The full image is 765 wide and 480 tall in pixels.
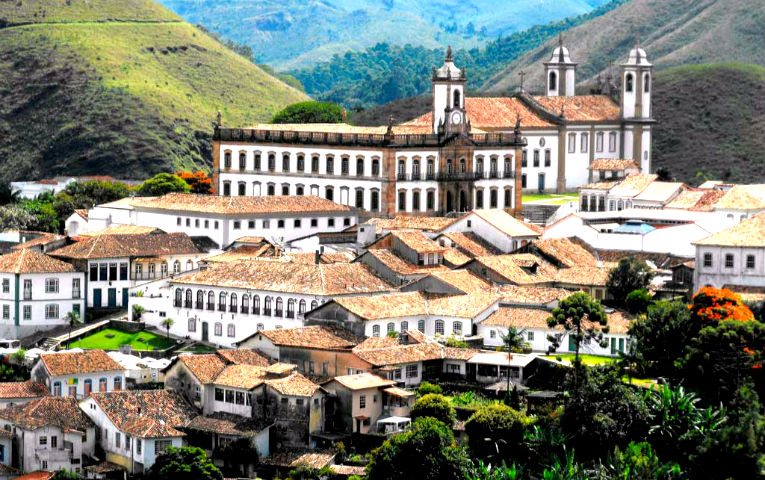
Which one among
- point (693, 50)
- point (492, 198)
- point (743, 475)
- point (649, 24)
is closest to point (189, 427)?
point (743, 475)

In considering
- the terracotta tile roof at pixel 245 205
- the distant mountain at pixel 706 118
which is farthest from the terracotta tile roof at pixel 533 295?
the distant mountain at pixel 706 118

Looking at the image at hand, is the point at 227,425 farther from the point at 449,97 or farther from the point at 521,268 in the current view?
the point at 449,97

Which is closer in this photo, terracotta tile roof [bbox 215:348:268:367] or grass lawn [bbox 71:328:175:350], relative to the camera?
terracotta tile roof [bbox 215:348:268:367]

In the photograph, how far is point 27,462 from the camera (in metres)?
63.8

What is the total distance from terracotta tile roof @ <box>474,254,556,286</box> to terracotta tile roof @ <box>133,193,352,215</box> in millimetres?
12295

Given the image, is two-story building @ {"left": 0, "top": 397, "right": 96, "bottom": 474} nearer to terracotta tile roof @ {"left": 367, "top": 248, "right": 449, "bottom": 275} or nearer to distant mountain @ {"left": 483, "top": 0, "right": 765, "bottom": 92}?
terracotta tile roof @ {"left": 367, "top": 248, "right": 449, "bottom": 275}

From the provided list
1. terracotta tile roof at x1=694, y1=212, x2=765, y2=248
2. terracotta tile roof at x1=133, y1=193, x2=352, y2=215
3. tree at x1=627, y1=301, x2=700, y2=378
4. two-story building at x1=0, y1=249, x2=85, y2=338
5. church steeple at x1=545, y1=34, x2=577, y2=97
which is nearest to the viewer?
tree at x1=627, y1=301, x2=700, y2=378

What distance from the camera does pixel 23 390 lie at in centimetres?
6762

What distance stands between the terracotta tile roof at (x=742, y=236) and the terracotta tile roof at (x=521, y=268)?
23.4 feet

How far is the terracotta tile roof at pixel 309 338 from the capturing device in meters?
68.7

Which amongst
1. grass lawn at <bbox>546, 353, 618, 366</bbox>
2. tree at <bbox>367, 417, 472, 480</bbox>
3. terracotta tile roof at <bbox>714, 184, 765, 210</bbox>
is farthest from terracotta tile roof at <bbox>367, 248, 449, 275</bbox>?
tree at <bbox>367, 417, 472, 480</bbox>

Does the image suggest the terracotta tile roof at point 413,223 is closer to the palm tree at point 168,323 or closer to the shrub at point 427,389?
the palm tree at point 168,323

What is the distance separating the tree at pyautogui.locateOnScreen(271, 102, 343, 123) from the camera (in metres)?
119

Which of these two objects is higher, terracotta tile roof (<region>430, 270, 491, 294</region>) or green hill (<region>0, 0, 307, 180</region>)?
green hill (<region>0, 0, 307, 180</region>)
